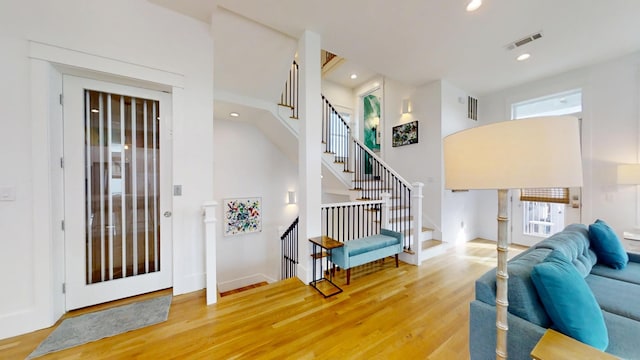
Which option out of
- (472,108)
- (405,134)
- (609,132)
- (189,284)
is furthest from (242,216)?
(609,132)

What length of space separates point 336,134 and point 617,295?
164 inches

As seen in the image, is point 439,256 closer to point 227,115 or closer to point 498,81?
point 498,81

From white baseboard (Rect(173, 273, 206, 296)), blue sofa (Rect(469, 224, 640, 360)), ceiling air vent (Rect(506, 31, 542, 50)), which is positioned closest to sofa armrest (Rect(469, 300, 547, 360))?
blue sofa (Rect(469, 224, 640, 360))

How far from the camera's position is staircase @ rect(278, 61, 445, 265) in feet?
11.8

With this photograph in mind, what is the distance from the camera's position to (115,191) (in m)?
2.41

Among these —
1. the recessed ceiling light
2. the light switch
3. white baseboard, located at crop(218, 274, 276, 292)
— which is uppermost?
the recessed ceiling light

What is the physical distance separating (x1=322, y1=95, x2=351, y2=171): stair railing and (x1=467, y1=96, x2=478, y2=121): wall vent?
2700 mm

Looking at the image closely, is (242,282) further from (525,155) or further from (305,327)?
(525,155)

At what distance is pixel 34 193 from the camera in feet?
6.37

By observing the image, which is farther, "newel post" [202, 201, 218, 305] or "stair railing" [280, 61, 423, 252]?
"stair railing" [280, 61, 423, 252]

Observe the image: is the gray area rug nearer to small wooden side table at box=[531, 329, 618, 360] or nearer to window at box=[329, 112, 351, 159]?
small wooden side table at box=[531, 329, 618, 360]

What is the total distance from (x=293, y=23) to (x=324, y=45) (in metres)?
0.61

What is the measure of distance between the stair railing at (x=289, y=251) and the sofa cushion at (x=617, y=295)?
11.1ft

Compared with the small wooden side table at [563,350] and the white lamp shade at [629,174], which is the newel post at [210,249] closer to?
the small wooden side table at [563,350]
